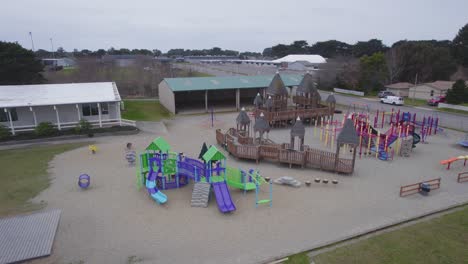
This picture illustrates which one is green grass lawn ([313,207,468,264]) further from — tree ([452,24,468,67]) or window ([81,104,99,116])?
tree ([452,24,468,67])

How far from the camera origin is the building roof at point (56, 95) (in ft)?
80.6

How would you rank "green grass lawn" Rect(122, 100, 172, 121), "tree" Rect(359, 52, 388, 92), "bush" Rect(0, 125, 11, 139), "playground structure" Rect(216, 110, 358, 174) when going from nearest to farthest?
"playground structure" Rect(216, 110, 358, 174) → "bush" Rect(0, 125, 11, 139) → "green grass lawn" Rect(122, 100, 172, 121) → "tree" Rect(359, 52, 388, 92)

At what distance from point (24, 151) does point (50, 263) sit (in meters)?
15.0

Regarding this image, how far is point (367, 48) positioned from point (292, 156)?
77.5 m

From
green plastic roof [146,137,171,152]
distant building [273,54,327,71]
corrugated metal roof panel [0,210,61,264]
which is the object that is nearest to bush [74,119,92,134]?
green plastic roof [146,137,171,152]

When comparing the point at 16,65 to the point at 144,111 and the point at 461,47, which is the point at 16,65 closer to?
the point at 144,111

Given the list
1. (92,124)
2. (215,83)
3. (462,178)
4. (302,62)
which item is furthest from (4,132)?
(302,62)

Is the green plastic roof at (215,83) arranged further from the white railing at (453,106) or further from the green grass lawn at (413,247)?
the green grass lawn at (413,247)

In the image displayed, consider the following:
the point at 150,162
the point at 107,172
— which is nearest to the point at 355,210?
the point at 150,162

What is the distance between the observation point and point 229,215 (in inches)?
498

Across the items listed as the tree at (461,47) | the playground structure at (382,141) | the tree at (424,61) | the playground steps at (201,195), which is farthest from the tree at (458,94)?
the playground steps at (201,195)

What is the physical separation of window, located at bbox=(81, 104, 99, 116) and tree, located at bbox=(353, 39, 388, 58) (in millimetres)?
74264

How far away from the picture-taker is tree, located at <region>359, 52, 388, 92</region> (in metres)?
51.4

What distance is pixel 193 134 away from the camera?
1009 inches
